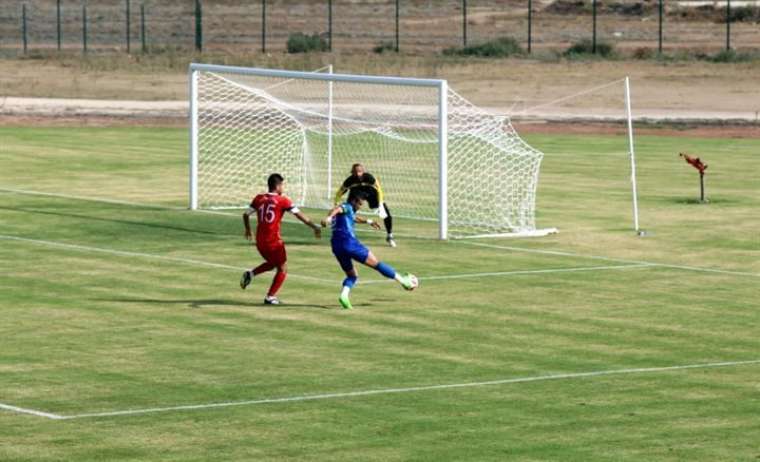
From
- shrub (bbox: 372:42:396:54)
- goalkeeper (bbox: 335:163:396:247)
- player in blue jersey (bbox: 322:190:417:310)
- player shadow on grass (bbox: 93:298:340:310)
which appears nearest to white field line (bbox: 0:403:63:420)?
player shadow on grass (bbox: 93:298:340:310)

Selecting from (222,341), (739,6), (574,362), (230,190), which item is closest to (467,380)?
(574,362)

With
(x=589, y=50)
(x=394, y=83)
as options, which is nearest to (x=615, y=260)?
(x=394, y=83)

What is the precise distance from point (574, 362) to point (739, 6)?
3363 inches


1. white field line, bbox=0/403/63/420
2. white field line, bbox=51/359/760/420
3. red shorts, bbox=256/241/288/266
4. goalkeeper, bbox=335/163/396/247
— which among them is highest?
goalkeeper, bbox=335/163/396/247

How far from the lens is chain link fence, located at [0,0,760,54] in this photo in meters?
92.2

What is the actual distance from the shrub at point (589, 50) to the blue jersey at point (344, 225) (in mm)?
57093

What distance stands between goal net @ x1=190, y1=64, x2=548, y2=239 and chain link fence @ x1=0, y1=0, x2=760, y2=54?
35.2 metres

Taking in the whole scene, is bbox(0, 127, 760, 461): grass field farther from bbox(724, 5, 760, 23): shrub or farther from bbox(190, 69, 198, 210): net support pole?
bbox(724, 5, 760, 23): shrub

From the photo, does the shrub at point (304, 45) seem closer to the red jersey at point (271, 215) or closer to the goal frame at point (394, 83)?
the goal frame at point (394, 83)

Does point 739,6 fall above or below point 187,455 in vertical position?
above

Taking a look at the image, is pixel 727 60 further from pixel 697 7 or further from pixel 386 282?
pixel 386 282

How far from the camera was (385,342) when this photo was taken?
23.9m

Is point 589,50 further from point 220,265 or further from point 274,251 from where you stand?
point 274,251

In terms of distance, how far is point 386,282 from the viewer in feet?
97.3
